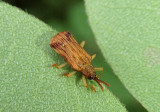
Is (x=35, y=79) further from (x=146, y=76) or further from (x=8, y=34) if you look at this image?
(x=146, y=76)

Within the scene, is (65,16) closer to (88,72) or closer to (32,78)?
(88,72)

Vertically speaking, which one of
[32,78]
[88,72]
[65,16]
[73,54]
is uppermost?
[65,16]

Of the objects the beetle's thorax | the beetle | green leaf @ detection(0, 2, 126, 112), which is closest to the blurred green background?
the beetle's thorax

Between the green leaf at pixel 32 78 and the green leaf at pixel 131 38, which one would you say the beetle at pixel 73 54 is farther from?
the green leaf at pixel 131 38

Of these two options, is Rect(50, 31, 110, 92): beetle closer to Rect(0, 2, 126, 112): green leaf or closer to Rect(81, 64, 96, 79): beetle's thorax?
Rect(81, 64, 96, 79): beetle's thorax

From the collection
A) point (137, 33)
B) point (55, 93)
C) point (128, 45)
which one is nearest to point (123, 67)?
point (128, 45)

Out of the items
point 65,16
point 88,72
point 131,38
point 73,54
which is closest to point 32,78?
point 73,54
